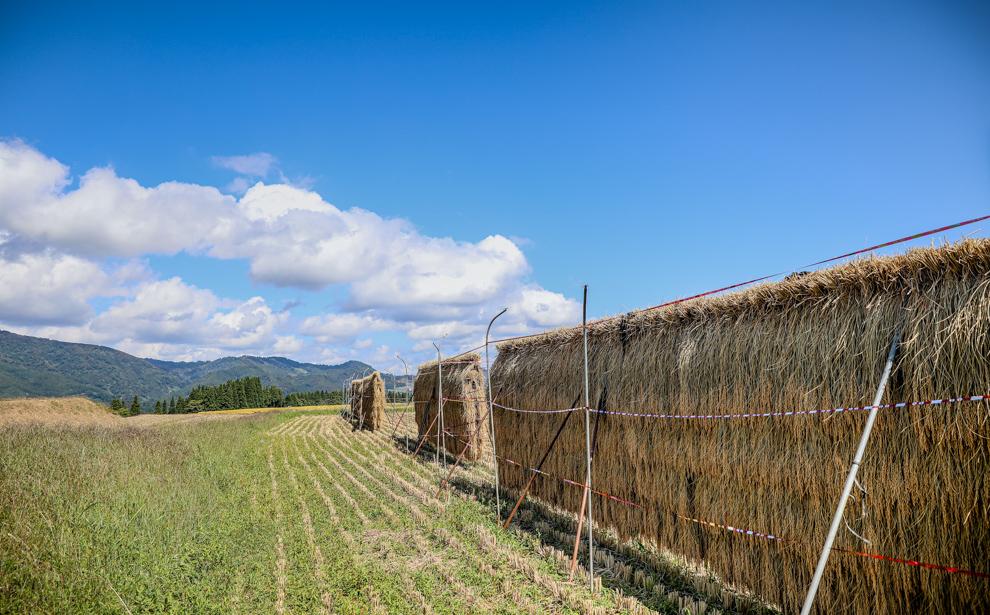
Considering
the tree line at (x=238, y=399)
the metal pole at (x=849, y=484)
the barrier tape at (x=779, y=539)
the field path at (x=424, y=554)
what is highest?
the metal pole at (x=849, y=484)

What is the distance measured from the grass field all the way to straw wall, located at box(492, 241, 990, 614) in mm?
900

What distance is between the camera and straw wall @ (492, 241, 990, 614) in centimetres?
361

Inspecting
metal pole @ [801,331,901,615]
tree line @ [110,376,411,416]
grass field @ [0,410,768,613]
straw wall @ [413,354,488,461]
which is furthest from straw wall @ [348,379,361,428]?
tree line @ [110,376,411,416]

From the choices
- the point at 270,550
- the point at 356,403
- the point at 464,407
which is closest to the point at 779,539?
the point at 270,550

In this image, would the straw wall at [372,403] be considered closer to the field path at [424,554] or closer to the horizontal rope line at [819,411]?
the field path at [424,554]

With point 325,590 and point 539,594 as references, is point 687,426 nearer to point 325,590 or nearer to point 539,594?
point 539,594

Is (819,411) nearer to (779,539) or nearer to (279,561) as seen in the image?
(779,539)

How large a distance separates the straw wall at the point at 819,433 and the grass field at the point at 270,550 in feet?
2.95

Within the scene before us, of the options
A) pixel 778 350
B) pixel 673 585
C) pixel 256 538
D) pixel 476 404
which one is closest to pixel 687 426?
pixel 778 350

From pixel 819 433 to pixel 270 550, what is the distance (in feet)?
22.1

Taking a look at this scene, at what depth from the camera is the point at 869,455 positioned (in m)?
4.03

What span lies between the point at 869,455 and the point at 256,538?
7435 millimetres

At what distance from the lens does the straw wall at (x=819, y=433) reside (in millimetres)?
3607

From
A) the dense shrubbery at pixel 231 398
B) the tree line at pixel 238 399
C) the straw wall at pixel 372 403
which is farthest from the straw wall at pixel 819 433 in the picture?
the dense shrubbery at pixel 231 398
